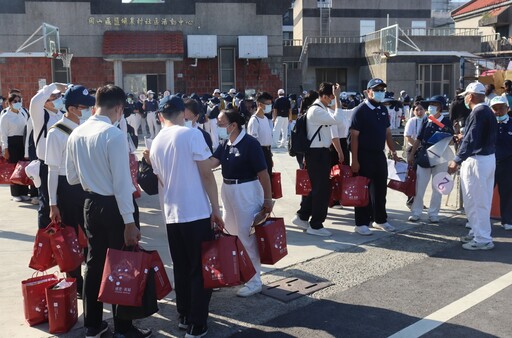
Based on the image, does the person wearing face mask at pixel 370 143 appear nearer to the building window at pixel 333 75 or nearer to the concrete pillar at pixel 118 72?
the concrete pillar at pixel 118 72

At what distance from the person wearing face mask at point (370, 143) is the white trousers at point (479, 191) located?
1.12 m

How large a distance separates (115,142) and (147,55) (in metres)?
24.6

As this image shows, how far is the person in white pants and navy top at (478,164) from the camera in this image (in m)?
6.63

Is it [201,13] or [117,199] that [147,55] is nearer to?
[201,13]

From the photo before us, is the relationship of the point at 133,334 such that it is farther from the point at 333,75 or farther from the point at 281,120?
the point at 333,75

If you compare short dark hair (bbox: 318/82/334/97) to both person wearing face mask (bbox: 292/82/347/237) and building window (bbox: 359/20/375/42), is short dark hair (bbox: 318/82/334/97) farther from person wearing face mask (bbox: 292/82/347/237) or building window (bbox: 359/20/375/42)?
building window (bbox: 359/20/375/42)

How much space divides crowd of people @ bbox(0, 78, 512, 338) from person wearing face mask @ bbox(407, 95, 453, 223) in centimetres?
2

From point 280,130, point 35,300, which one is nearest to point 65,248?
point 35,300

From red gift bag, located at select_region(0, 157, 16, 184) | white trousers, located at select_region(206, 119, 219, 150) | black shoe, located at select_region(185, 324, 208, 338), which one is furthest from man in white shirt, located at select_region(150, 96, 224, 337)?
white trousers, located at select_region(206, 119, 219, 150)

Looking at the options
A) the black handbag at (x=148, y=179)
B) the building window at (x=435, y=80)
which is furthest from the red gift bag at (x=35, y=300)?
the building window at (x=435, y=80)

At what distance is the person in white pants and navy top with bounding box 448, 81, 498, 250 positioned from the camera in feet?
21.7

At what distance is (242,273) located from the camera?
4586 millimetres

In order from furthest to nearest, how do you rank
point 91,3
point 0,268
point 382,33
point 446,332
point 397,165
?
1. point 382,33
2. point 91,3
3. point 397,165
4. point 0,268
5. point 446,332

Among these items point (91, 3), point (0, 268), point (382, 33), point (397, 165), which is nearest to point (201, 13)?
point (91, 3)
